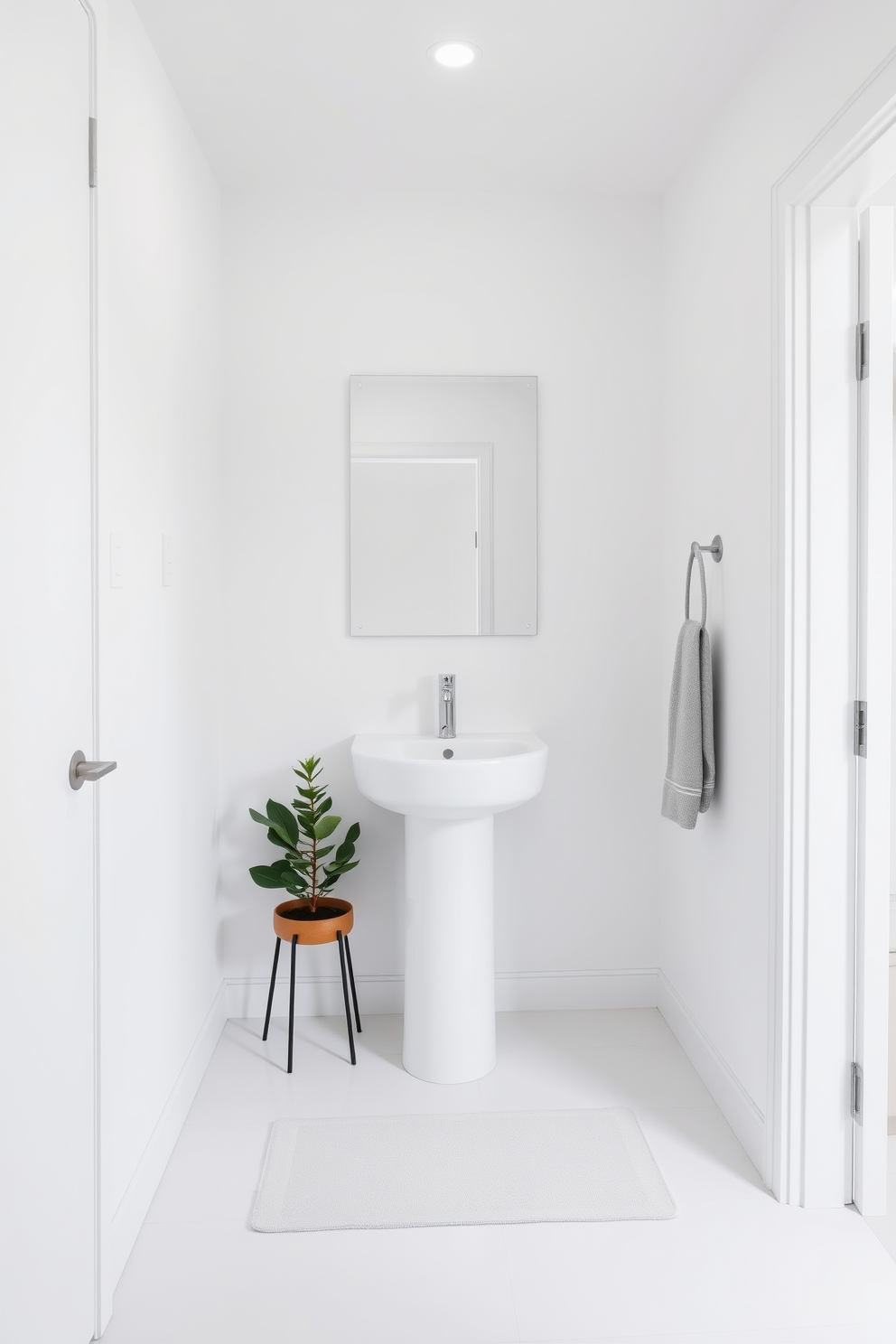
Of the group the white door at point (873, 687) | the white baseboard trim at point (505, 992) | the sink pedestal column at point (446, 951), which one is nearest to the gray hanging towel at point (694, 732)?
the white door at point (873, 687)

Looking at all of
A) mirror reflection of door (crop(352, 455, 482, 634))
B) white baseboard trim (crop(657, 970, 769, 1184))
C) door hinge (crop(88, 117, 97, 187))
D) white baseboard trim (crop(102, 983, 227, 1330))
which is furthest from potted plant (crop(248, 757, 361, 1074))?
door hinge (crop(88, 117, 97, 187))

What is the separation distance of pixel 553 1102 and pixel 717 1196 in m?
0.47

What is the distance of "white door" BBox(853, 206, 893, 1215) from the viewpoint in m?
1.78

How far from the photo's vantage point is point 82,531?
1.44 m

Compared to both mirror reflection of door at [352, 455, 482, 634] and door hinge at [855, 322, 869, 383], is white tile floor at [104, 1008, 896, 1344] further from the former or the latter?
door hinge at [855, 322, 869, 383]

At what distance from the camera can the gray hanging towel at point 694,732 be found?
7.23ft

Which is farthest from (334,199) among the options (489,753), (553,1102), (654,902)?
(553,1102)

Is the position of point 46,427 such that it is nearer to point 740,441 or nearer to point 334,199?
point 740,441

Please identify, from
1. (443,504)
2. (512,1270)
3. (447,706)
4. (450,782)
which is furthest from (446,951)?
(443,504)

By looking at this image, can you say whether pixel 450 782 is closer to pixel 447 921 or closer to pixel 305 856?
pixel 447 921

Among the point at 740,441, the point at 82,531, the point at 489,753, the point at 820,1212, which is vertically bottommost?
the point at 820,1212

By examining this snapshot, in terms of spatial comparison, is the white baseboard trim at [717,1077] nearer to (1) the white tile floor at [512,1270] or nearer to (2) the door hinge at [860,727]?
(1) the white tile floor at [512,1270]

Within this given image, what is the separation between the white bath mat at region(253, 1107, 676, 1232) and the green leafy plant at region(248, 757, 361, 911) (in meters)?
0.61

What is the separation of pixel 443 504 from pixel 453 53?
3.58 ft
